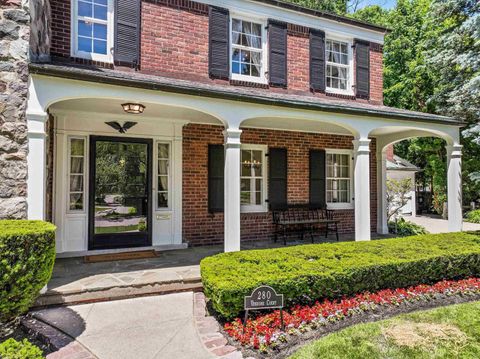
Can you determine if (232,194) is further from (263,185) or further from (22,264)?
(22,264)

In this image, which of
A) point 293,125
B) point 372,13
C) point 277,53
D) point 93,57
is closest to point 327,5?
point 372,13

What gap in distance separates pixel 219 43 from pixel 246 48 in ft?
2.40

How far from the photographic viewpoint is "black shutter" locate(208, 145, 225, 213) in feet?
25.0

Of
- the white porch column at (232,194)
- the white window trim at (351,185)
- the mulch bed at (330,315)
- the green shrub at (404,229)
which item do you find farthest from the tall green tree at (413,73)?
the white porch column at (232,194)

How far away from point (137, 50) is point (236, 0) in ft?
8.98

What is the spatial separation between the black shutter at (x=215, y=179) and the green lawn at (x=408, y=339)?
4.37 metres

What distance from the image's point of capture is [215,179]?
7.64m

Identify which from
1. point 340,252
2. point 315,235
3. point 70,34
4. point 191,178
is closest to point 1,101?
point 70,34

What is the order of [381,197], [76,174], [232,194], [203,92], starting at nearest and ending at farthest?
[203,92] < [232,194] < [76,174] < [381,197]

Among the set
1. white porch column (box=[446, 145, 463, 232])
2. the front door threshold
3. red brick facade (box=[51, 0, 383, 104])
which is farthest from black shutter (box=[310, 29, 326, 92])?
the front door threshold

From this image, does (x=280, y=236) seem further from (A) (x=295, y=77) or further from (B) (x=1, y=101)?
(B) (x=1, y=101)

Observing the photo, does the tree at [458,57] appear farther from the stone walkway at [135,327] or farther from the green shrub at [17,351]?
the green shrub at [17,351]

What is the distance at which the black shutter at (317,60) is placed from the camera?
866 centimetres

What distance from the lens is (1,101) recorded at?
4277 millimetres
